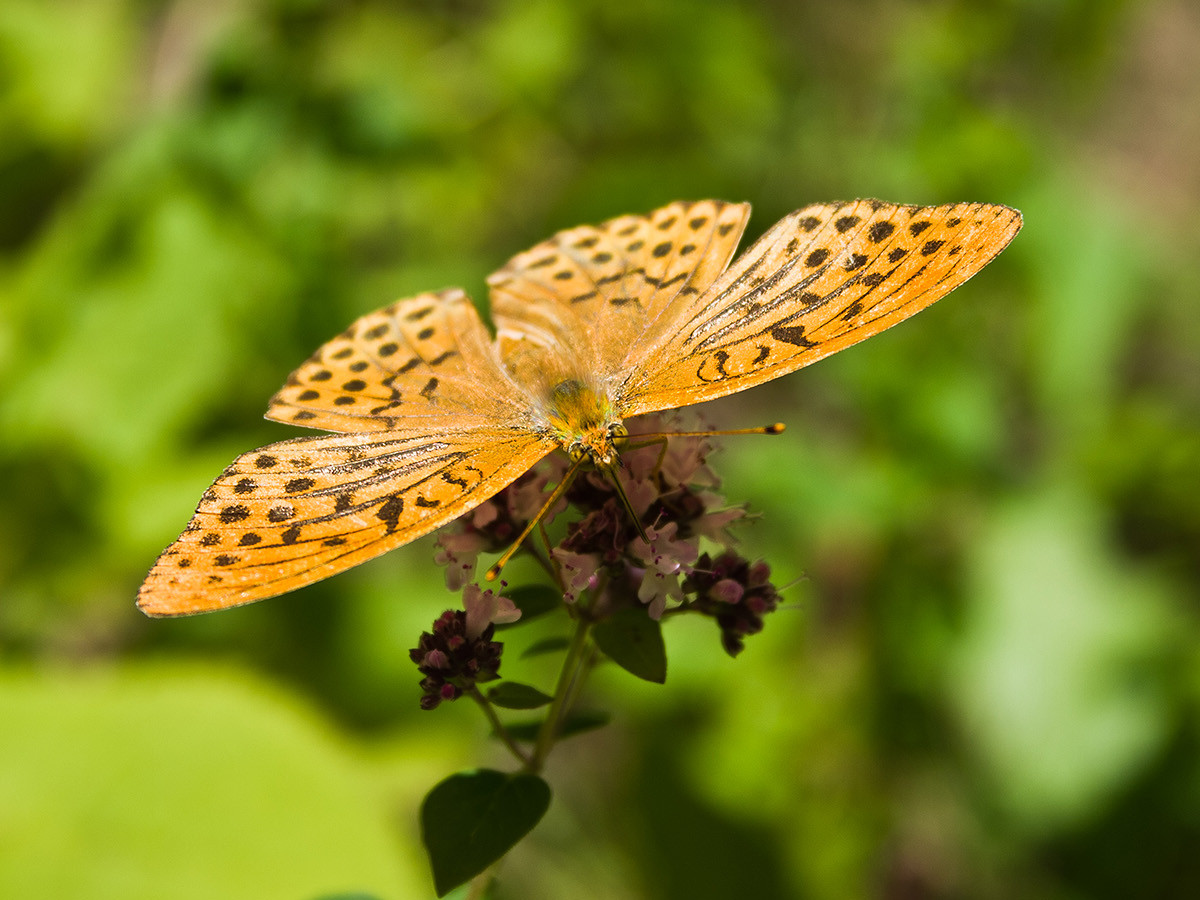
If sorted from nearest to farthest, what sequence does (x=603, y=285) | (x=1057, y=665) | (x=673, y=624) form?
(x=603, y=285), (x=673, y=624), (x=1057, y=665)

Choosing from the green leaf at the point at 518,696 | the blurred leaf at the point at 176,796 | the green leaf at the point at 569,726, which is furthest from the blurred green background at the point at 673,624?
the green leaf at the point at 518,696

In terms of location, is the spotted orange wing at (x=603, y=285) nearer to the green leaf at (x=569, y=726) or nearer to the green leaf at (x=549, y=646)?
the green leaf at (x=549, y=646)

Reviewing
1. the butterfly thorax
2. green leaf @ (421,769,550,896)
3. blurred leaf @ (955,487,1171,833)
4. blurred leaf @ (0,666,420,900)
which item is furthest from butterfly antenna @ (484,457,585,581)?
blurred leaf @ (955,487,1171,833)

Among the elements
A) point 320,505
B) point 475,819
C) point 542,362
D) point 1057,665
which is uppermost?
point 542,362

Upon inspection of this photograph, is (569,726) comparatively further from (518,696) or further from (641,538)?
(641,538)

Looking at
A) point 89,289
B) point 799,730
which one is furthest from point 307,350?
point 799,730

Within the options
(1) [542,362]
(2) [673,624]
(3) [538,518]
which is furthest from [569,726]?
(2) [673,624]
